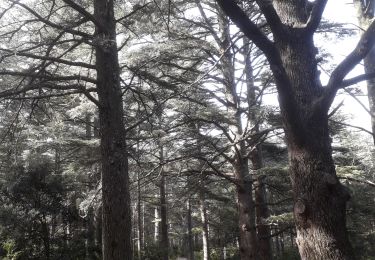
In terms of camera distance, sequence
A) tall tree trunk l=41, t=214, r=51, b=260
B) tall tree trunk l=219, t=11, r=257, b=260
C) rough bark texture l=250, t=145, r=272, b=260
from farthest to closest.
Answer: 1. tall tree trunk l=41, t=214, r=51, b=260
2. rough bark texture l=250, t=145, r=272, b=260
3. tall tree trunk l=219, t=11, r=257, b=260

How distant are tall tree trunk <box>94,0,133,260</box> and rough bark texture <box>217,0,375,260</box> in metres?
3.31

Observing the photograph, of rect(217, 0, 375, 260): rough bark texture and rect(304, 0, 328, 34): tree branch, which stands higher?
rect(304, 0, 328, 34): tree branch

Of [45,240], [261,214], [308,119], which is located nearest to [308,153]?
[308,119]

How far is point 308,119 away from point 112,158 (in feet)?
11.9

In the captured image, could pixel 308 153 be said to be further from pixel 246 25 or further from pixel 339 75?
pixel 246 25

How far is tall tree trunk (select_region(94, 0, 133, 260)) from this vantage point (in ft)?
17.2

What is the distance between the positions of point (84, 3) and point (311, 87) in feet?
21.1

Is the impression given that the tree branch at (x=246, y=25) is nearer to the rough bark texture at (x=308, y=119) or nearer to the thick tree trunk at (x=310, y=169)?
the rough bark texture at (x=308, y=119)

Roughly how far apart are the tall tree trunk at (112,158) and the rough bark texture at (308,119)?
3.31 metres

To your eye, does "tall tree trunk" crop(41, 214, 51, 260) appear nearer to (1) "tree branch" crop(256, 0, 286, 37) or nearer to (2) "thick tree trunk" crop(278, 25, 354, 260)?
(2) "thick tree trunk" crop(278, 25, 354, 260)

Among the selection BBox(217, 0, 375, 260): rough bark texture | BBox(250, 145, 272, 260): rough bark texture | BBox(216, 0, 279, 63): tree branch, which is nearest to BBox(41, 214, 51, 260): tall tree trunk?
BBox(250, 145, 272, 260): rough bark texture

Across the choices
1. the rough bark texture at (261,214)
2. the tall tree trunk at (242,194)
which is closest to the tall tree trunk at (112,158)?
the tall tree trunk at (242,194)

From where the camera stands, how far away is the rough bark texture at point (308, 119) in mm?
2230

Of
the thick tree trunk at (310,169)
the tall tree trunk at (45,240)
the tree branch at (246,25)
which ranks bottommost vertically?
the tall tree trunk at (45,240)
